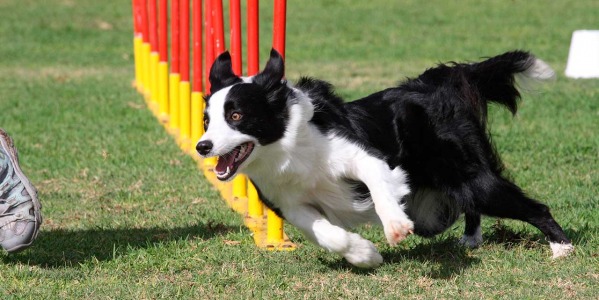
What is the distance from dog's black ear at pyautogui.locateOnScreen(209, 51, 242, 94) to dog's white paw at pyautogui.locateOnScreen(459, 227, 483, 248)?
65.1 inches

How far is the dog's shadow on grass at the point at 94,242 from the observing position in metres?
5.34

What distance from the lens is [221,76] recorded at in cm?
487

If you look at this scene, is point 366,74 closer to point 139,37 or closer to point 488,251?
point 139,37

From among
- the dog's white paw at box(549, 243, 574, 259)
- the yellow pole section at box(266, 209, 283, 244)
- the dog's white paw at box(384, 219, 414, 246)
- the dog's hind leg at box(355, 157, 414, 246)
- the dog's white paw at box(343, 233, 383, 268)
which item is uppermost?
the dog's hind leg at box(355, 157, 414, 246)

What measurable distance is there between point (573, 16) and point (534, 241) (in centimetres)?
1415

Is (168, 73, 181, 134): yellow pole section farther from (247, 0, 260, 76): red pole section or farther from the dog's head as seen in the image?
the dog's head

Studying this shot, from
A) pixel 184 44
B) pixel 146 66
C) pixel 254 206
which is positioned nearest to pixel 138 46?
pixel 146 66

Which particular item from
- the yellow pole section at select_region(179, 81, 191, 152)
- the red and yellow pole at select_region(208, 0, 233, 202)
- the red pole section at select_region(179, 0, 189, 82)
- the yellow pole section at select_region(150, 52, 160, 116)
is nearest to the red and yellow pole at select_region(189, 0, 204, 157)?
the yellow pole section at select_region(179, 81, 191, 152)

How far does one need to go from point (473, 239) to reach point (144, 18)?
24.5ft

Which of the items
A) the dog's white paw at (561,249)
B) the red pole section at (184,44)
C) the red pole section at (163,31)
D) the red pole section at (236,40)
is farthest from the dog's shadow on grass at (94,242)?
the red pole section at (163,31)

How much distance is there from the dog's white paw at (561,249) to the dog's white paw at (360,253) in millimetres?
1013

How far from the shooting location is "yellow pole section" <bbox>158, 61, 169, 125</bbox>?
10305mm

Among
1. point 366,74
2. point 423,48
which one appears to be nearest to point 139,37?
point 366,74

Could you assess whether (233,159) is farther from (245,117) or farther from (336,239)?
(336,239)
